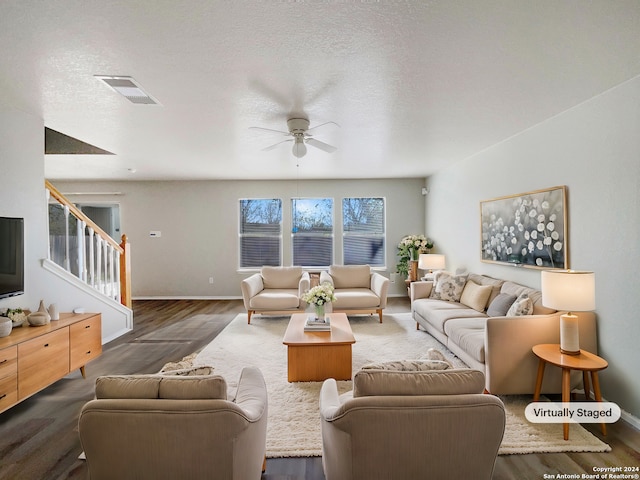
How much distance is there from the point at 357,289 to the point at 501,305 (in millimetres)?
2687

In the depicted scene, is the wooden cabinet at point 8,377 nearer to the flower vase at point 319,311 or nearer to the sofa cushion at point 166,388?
the sofa cushion at point 166,388

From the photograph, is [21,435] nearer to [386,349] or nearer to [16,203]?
[16,203]

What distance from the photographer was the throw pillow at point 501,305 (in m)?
3.54

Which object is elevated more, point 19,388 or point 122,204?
point 122,204

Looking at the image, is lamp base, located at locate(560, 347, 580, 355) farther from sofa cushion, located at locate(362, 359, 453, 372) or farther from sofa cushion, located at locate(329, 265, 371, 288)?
sofa cushion, located at locate(329, 265, 371, 288)

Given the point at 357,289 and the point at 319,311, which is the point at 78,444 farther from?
the point at 357,289

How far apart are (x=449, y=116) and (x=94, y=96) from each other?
10.7ft

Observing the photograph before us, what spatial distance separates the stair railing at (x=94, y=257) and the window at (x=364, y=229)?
429 centimetres

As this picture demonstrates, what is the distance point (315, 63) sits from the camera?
2322 millimetres

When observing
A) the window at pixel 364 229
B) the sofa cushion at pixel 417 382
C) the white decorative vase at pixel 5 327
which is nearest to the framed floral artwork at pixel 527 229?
the sofa cushion at pixel 417 382

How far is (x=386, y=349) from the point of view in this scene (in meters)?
4.10

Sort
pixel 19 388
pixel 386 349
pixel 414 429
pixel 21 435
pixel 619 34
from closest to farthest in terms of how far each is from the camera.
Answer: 1. pixel 414 429
2. pixel 619 34
3. pixel 21 435
4. pixel 19 388
5. pixel 386 349

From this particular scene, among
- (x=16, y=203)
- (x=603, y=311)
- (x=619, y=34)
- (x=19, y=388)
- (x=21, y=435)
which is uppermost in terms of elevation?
(x=619, y=34)

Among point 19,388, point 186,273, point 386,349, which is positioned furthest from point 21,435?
point 186,273
